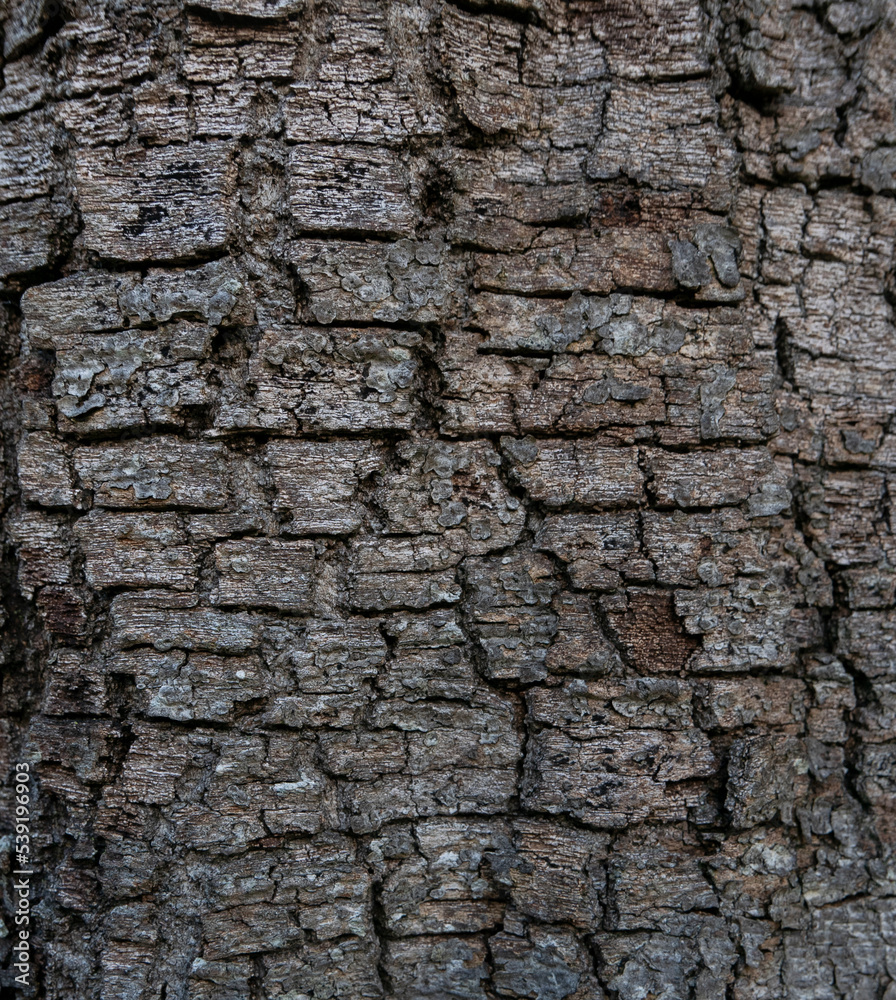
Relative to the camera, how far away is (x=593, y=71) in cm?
161

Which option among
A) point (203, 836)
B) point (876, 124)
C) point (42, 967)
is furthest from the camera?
point (876, 124)

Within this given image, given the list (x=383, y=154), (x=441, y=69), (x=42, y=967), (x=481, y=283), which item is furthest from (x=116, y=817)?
(x=441, y=69)

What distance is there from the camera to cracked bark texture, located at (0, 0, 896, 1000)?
1530 mm

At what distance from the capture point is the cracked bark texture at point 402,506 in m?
1.53

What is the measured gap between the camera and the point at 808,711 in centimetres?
172

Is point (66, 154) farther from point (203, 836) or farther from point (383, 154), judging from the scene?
point (203, 836)

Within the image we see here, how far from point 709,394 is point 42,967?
7.20 feet

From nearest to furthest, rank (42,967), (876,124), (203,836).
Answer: (203,836) < (42,967) < (876,124)

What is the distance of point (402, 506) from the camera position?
1.56m

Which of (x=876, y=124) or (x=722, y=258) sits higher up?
(x=876, y=124)

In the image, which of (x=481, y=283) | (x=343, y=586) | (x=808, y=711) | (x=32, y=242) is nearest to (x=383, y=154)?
(x=481, y=283)

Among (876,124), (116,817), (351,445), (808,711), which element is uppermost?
(876,124)

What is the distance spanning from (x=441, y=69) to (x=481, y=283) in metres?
0.50

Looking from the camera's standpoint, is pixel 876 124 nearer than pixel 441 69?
No
